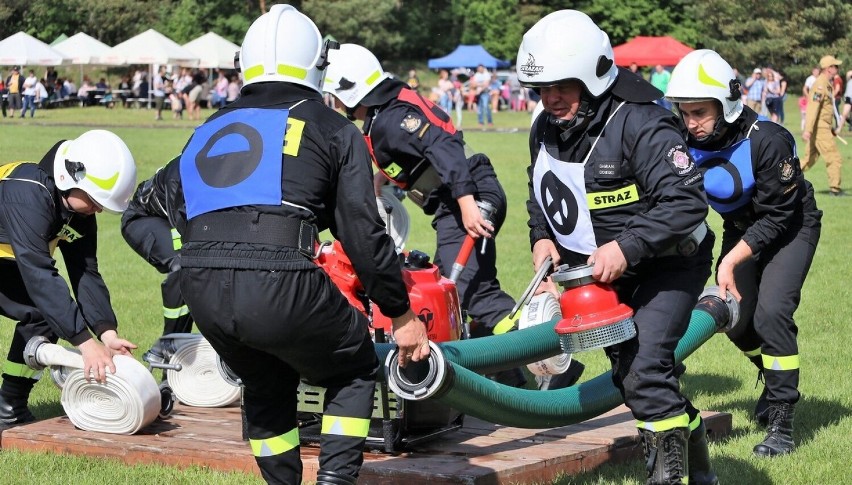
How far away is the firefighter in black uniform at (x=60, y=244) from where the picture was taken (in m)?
5.91

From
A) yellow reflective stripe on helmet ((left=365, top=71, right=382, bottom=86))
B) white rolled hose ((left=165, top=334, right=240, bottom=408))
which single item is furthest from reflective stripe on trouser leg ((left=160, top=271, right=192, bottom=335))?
yellow reflective stripe on helmet ((left=365, top=71, right=382, bottom=86))

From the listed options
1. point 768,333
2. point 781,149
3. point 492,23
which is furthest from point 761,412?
point 492,23

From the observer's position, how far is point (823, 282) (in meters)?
11.9

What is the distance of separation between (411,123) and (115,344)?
2236 millimetres

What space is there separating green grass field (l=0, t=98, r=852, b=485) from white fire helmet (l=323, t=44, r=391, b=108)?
260 centimetres

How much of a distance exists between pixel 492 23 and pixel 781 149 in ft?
216

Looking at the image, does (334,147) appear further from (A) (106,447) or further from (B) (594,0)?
(B) (594,0)

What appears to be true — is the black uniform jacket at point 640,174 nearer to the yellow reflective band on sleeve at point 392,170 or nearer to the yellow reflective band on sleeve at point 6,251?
the yellow reflective band on sleeve at point 392,170

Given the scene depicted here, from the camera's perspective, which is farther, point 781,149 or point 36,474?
point 781,149

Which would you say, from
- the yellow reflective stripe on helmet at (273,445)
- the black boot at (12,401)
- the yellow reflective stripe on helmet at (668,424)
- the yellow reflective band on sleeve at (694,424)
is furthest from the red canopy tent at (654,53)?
the yellow reflective stripe on helmet at (273,445)

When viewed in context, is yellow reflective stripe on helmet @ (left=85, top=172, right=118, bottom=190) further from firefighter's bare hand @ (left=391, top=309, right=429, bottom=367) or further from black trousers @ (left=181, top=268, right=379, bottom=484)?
firefighter's bare hand @ (left=391, top=309, right=429, bottom=367)

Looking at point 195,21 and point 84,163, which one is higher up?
point 84,163

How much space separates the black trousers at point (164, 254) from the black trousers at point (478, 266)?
5.77ft

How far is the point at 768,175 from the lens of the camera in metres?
6.27
